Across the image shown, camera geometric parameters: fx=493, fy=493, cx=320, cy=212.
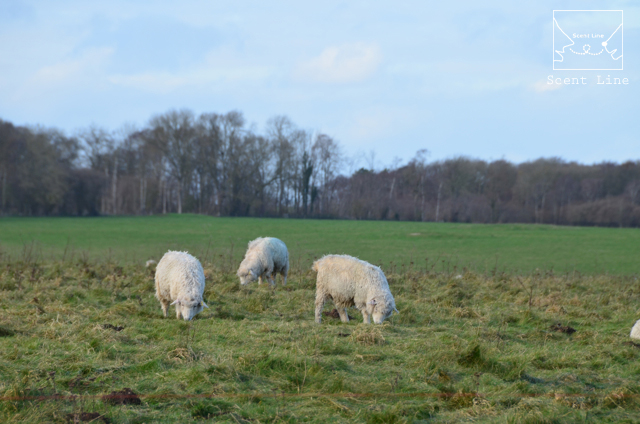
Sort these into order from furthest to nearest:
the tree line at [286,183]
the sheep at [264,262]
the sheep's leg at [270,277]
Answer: the tree line at [286,183] < the sheep's leg at [270,277] < the sheep at [264,262]

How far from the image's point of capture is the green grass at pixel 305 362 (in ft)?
17.5

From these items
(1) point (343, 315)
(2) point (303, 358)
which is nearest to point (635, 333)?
(1) point (343, 315)

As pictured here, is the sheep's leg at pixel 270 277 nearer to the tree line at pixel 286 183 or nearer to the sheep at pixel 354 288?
the sheep at pixel 354 288

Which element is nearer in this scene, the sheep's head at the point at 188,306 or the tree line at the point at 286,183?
the sheep's head at the point at 188,306

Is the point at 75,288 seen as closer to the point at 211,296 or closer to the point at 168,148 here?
the point at 211,296

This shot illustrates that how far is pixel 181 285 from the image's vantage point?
10.3 metres

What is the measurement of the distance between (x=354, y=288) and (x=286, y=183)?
78638 millimetres

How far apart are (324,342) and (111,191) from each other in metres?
84.0

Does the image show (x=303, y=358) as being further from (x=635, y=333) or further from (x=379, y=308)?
(x=635, y=333)

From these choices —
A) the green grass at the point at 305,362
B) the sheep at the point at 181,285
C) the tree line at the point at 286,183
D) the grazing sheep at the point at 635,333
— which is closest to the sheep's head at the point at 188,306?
the sheep at the point at 181,285

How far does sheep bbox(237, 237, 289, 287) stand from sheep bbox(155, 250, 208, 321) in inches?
138

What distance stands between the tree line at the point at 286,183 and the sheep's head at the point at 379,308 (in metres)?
73.9

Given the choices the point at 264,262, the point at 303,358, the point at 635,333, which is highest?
the point at 264,262

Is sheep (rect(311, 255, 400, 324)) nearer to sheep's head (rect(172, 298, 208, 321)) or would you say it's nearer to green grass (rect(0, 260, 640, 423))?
green grass (rect(0, 260, 640, 423))
